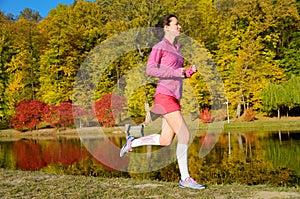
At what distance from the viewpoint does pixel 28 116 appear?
2994cm

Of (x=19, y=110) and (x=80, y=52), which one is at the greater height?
(x=80, y=52)

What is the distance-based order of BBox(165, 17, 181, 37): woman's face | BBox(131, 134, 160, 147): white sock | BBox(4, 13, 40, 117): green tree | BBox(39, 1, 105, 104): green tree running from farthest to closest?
BBox(4, 13, 40, 117): green tree
BBox(39, 1, 105, 104): green tree
BBox(131, 134, 160, 147): white sock
BBox(165, 17, 181, 37): woman's face

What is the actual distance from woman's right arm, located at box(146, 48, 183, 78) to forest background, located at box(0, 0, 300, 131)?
69.9 ft

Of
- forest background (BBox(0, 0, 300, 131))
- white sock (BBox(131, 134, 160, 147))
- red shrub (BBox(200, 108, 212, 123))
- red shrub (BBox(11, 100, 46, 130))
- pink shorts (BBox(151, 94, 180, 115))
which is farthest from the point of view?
red shrub (BBox(11, 100, 46, 130))

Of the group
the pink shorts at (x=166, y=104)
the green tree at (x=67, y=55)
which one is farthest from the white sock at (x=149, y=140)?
the green tree at (x=67, y=55)

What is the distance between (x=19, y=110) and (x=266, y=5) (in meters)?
19.8

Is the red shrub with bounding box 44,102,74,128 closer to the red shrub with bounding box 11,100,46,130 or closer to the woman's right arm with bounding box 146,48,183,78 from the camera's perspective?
the red shrub with bounding box 11,100,46,130

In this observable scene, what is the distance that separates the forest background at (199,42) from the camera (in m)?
28.2

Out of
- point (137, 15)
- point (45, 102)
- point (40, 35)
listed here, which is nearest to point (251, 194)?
point (137, 15)

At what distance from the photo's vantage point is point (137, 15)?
29750 millimetres

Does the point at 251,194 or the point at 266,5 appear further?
the point at 266,5

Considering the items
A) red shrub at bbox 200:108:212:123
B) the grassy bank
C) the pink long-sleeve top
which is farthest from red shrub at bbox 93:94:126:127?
the pink long-sleeve top

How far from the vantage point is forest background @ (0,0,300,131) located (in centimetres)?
2821

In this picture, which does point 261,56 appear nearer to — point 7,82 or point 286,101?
point 286,101
